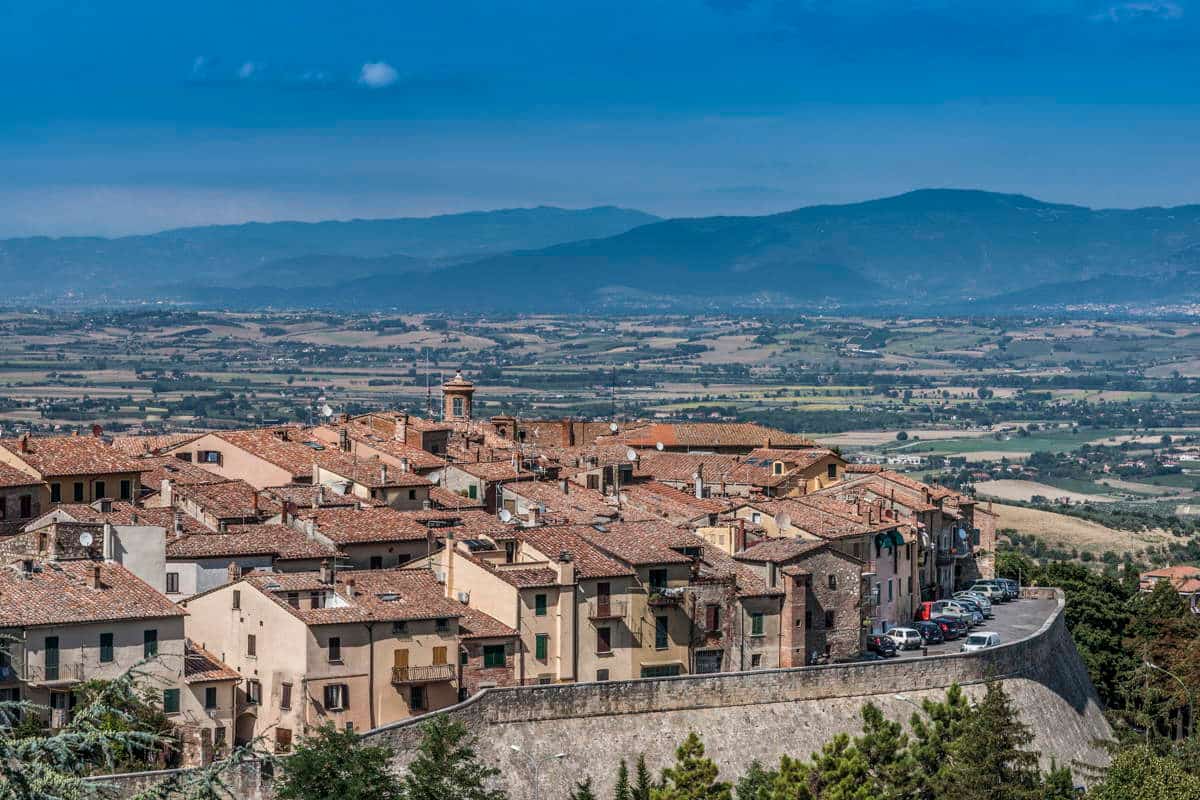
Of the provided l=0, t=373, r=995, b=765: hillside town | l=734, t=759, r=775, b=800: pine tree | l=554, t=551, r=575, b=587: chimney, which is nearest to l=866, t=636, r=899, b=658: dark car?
l=0, t=373, r=995, b=765: hillside town

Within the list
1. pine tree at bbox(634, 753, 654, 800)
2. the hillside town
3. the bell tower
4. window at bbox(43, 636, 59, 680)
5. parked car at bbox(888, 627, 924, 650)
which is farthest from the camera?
the bell tower

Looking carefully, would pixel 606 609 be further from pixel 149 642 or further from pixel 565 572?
pixel 149 642

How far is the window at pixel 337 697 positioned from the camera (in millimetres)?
44906

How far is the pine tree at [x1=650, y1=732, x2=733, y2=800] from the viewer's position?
42.0 metres

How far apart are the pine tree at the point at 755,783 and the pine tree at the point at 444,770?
5.06 metres

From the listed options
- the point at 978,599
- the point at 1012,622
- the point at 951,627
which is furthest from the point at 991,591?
the point at 951,627

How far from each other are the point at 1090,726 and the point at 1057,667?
167 centimetres

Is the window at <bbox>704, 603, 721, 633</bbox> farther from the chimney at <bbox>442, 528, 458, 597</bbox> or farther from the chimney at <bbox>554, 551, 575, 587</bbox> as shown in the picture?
→ the chimney at <bbox>442, 528, 458, 597</bbox>

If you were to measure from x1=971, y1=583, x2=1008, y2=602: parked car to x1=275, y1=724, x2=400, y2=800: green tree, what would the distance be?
106ft

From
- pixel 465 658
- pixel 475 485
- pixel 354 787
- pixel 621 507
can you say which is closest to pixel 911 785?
pixel 465 658

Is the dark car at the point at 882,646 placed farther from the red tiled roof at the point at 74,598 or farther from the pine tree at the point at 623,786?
the red tiled roof at the point at 74,598

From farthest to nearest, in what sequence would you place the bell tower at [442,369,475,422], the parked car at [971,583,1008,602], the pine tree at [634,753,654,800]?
the bell tower at [442,369,475,422] < the parked car at [971,583,1008,602] < the pine tree at [634,753,654,800]

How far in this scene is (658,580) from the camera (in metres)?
51.6

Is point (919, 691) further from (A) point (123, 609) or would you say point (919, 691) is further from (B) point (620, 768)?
(A) point (123, 609)
